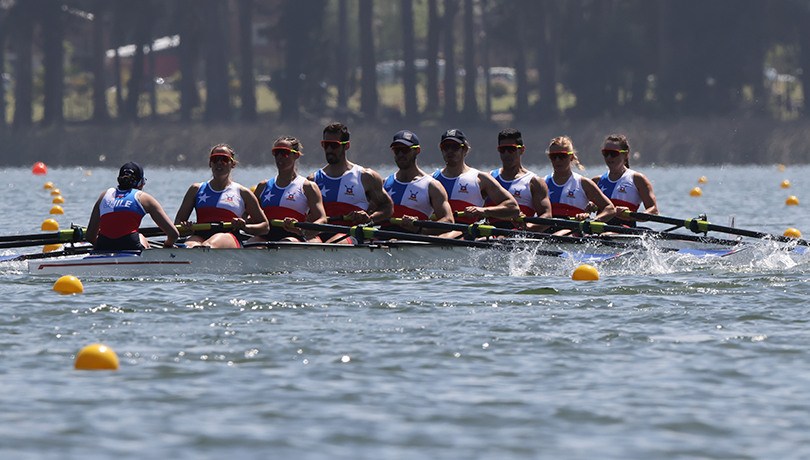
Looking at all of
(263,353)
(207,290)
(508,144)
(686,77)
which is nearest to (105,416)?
(263,353)

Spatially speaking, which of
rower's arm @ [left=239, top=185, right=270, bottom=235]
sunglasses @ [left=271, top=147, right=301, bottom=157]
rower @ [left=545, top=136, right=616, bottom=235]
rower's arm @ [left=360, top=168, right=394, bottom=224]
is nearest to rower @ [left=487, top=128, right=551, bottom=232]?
rower @ [left=545, top=136, right=616, bottom=235]

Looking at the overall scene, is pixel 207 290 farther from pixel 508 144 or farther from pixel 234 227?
pixel 508 144

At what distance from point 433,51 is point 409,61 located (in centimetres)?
230

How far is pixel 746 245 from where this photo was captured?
45.2 feet

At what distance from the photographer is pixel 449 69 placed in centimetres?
5294

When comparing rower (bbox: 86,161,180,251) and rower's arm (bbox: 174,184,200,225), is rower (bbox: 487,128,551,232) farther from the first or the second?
rower (bbox: 86,161,180,251)

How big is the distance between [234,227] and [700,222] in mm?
5311

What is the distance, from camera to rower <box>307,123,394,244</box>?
42.7 ft

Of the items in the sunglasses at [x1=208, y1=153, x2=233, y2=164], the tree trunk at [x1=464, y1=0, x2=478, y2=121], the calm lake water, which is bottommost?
the calm lake water

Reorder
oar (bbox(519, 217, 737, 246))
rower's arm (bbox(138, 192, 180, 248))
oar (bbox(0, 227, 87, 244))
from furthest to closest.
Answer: oar (bbox(519, 217, 737, 246)), oar (bbox(0, 227, 87, 244)), rower's arm (bbox(138, 192, 180, 248))

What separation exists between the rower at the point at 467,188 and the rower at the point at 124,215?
3205mm

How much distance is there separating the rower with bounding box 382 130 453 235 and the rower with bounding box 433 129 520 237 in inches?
10.3

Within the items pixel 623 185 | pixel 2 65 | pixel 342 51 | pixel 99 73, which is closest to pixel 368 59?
pixel 342 51

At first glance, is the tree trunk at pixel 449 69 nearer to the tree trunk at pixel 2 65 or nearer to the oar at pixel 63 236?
the tree trunk at pixel 2 65
